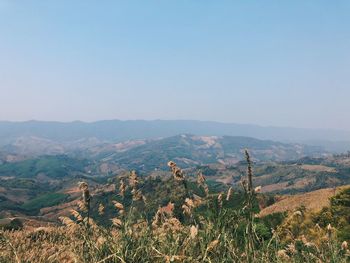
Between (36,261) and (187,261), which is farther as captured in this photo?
(36,261)

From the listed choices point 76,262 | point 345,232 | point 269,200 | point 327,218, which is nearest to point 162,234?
point 76,262

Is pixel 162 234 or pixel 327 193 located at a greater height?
pixel 162 234

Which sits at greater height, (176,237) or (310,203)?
(176,237)

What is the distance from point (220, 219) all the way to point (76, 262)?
2.68 metres

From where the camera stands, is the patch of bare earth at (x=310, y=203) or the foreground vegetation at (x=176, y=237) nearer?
the foreground vegetation at (x=176, y=237)

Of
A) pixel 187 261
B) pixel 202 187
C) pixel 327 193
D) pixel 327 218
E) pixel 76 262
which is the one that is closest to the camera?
pixel 76 262

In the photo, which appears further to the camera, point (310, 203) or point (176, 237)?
point (310, 203)

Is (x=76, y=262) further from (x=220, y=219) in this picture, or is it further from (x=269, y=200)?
(x=269, y=200)

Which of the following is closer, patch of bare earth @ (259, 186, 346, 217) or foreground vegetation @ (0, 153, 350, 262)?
foreground vegetation @ (0, 153, 350, 262)

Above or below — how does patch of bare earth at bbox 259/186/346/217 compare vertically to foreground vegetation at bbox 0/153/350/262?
below

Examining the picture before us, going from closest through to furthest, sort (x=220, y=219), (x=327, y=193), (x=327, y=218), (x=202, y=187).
→ (x=202, y=187), (x=220, y=219), (x=327, y=218), (x=327, y=193)

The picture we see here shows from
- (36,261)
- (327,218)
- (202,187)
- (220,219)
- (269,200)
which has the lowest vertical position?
(269,200)

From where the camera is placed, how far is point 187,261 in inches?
264

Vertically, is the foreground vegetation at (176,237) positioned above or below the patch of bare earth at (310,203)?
above
